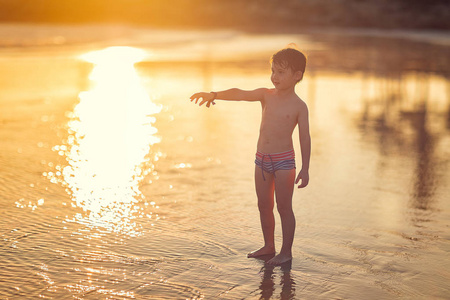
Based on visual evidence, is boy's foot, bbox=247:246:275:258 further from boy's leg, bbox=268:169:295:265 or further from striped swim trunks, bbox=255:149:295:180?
striped swim trunks, bbox=255:149:295:180

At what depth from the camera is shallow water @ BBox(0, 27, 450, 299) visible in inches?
149

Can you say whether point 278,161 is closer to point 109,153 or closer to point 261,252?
point 261,252

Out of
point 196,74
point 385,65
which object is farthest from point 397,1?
point 196,74

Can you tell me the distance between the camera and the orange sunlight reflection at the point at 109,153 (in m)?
5.11

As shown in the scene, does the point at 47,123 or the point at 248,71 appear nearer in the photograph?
the point at 47,123

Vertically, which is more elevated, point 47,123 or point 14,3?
point 14,3

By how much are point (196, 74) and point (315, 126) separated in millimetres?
6766

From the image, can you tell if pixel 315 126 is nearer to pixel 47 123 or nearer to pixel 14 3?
pixel 47 123

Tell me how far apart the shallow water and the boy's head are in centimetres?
129

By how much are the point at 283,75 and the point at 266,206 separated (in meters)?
0.92

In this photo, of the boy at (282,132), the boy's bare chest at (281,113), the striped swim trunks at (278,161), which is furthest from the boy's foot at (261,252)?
the boy's bare chest at (281,113)

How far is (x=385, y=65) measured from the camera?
18.2 meters

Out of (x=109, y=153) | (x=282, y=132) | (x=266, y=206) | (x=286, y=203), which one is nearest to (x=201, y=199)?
(x=266, y=206)

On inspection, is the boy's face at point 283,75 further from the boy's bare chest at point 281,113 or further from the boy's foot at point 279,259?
the boy's foot at point 279,259
